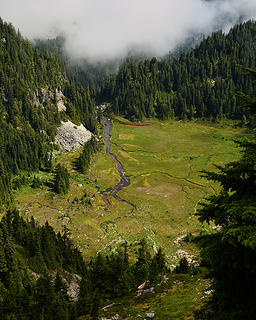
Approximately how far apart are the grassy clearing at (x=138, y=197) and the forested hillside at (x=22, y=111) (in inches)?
526

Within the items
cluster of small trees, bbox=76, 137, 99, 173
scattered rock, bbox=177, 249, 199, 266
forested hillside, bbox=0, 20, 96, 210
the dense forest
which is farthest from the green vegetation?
cluster of small trees, bbox=76, 137, 99, 173

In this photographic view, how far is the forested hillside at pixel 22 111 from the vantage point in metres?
139

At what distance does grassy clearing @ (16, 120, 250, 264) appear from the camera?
282ft

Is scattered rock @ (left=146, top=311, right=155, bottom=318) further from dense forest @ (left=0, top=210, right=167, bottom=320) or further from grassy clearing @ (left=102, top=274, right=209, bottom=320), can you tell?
dense forest @ (left=0, top=210, right=167, bottom=320)

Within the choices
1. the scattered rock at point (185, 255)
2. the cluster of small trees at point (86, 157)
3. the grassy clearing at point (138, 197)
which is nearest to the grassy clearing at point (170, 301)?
the scattered rock at point (185, 255)

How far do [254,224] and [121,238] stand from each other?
75663 millimetres

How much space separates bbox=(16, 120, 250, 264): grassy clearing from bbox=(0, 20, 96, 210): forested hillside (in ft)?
43.8

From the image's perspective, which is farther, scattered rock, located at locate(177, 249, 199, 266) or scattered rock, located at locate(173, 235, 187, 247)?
scattered rock, located at locate(173, 235, 187, 247)

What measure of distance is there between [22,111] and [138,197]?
108332 millimetres

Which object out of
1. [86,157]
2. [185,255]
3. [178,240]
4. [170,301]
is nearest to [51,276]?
[170,301]

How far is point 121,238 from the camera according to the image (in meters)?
83.4

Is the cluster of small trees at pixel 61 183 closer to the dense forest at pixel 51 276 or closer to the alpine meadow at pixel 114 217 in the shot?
the alpine meadow at pixel 114 217

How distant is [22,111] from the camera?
563 feet

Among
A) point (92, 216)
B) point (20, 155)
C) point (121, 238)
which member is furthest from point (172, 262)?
point (20, 155)
